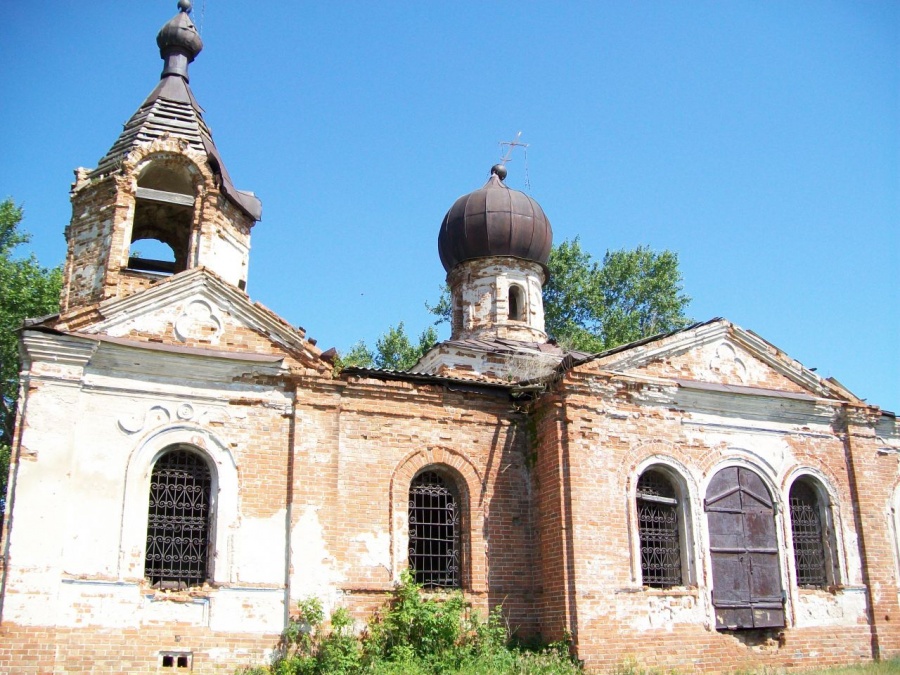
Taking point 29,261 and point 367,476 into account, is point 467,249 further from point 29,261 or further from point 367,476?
point 29,261

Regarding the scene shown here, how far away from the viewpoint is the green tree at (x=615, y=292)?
28.6m

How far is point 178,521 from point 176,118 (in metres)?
6.24

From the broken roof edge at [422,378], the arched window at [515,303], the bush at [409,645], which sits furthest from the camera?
the arched window at [515,303]

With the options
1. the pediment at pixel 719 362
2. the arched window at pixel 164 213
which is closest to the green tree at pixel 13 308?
the arched window at pixel 164 213

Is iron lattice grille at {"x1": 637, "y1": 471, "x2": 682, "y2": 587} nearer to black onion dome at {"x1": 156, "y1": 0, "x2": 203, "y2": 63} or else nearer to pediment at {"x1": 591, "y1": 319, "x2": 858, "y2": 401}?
pediment at {"x1": 591, "y1": 319, "x2": 858, "y2": 401}

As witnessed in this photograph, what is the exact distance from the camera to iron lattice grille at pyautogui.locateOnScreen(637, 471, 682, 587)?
1239cm

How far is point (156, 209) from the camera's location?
1356cm

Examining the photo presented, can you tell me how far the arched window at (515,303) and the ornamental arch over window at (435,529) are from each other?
6.04 metres

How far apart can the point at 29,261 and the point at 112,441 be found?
13681 millimetres

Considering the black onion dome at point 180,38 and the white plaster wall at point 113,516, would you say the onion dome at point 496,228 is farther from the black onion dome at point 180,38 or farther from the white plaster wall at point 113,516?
the white plaster wall at point 113,516

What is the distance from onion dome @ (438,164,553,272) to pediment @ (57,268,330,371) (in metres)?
6.97

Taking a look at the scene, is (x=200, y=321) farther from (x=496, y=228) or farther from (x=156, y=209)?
(x=496, y=228)

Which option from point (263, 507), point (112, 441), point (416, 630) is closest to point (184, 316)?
point (112, 441)

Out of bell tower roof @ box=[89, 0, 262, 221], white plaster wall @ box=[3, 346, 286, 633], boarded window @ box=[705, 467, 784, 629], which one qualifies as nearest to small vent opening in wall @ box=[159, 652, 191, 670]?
white plaster wall @ box=[3, 346, 286, 633]
